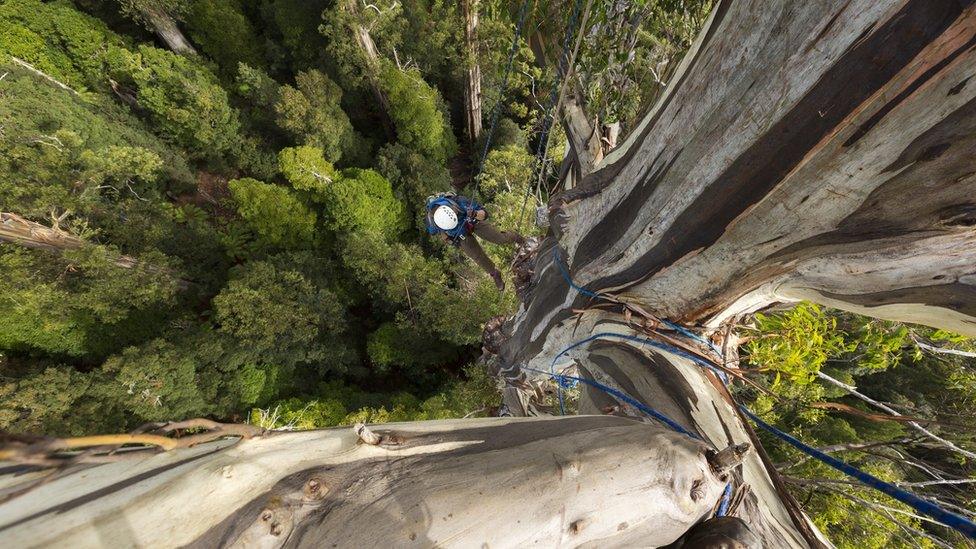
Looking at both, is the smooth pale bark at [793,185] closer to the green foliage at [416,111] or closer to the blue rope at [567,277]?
the blue rope at [567,277]

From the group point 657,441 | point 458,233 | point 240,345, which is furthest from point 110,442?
point 240,345

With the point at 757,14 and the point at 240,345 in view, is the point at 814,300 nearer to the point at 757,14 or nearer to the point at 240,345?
the point at 757,14

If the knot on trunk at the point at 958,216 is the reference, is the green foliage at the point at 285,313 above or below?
above

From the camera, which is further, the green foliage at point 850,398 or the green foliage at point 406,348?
the green foliage at point 406,348

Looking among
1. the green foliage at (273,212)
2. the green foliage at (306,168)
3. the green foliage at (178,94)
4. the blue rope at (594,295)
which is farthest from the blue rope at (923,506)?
the green foliage at (178,94)

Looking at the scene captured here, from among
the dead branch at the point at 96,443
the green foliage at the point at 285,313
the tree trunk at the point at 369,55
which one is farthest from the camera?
the tree trunk at the point at 369,55

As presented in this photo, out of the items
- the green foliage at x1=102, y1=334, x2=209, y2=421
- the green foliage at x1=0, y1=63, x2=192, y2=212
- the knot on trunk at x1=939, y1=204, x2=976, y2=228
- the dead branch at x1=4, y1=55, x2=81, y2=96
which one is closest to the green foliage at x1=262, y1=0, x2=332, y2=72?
the green foliage at x1=0, y1=63, x2=192, y2=212

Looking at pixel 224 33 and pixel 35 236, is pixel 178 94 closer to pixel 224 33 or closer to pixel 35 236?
pixel 224 33

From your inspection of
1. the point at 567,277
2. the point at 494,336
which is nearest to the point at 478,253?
the point at 494,336
